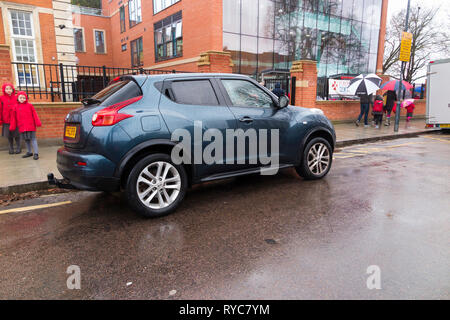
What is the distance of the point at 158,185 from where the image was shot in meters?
3.95

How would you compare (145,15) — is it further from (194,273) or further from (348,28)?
(194,273)

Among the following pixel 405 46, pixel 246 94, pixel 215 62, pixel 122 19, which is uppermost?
pixel 122 19

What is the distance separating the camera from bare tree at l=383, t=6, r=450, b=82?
33750 mm

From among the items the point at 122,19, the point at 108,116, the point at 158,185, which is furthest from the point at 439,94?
the point at 122,19

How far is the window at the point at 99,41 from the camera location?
34.4 meters

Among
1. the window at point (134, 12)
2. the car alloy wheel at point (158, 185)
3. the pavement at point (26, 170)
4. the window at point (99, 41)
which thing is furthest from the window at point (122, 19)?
the car alloy wheel at point (158, 185)

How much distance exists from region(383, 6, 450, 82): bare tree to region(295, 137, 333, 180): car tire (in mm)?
36498

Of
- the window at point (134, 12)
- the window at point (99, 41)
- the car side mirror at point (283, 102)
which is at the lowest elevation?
the car side mirror at point (283, 102)

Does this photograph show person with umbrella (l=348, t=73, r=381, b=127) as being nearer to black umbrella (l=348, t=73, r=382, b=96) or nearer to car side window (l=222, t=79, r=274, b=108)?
black umbrella (l=348, t=73, r=382, b=96)

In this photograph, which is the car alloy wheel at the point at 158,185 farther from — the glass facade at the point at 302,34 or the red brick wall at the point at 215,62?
the glass facade at the point at 302,34

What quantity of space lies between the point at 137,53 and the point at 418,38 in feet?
99.9

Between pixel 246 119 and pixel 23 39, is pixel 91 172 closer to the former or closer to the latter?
pixel 246 119

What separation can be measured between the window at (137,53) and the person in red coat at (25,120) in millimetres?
22921
